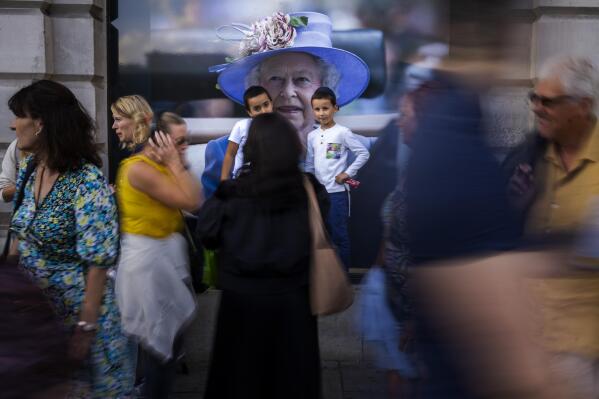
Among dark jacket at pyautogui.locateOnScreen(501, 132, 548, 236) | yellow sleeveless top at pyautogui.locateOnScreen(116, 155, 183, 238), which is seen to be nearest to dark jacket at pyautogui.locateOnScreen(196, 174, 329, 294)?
yellow sleeveless top at pyautogui.locateOnScreen(116, 155, 183, 238)

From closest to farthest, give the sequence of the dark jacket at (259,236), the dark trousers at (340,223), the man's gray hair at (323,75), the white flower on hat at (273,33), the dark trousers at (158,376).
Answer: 1. the dark jacket at (259,236)
2. the dark trousers at (158,376)
3. the dark trousers at (340,223)
4. the white flower on hat at (273,33)
5. the man's gray hair at (323,75)

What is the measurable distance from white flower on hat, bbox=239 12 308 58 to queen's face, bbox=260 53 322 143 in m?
0.18

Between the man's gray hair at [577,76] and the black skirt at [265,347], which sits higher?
the man's gray hair at [577,76]

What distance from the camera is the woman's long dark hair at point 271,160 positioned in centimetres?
333

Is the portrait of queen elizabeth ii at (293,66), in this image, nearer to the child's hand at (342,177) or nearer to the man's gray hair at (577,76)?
the child's hand at (342,177)

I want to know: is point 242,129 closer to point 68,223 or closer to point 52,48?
point 52,48

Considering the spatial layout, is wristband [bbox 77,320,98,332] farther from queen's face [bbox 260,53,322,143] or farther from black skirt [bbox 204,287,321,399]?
queen's face [bbox 260,53,322,143]

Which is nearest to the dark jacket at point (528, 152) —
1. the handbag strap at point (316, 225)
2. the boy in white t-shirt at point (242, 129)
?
the handbag strap at point (316, 225)

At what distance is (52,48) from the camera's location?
6008 millimetres

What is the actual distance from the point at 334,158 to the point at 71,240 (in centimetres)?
331

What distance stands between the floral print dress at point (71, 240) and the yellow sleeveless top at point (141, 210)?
77cm

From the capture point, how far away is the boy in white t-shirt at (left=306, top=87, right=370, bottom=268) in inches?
239

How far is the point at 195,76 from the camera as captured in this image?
20.8 feet

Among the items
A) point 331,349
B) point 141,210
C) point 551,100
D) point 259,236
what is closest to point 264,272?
point 259,236
